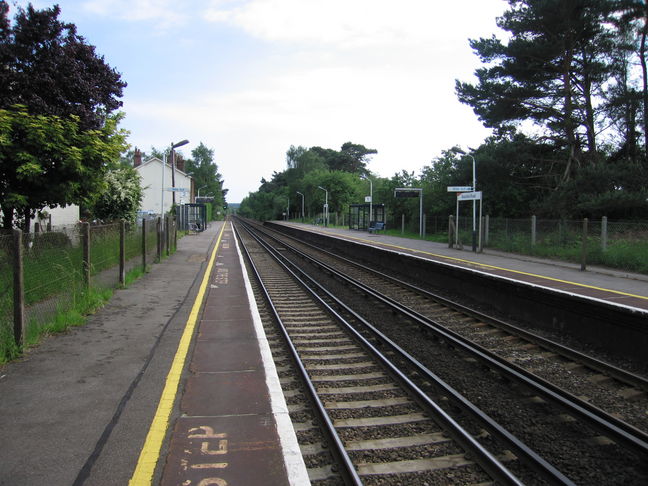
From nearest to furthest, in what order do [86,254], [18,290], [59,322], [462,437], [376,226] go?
1. [462,437]
2. [18,290]
3. [59,322]
4. [86,254]
5. [376,226]

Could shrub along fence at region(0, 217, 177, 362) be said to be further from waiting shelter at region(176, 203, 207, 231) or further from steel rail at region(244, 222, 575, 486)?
waiting shelter at region(176, 203, 207, 231)

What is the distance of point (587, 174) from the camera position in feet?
80.1

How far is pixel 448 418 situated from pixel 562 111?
28.0m

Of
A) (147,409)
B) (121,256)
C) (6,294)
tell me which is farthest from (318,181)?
(147,409)

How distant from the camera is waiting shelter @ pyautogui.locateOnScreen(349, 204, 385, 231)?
45.7 metres

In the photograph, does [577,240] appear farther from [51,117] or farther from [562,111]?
[51,117]

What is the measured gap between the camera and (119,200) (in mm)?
25062

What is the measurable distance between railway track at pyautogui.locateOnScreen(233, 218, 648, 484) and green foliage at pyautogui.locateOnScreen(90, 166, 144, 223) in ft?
66.0

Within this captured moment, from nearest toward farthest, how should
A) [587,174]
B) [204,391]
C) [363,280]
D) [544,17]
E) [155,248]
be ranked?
[204,391] < [363,280] < [155,248] < [587,174] < [544,17]

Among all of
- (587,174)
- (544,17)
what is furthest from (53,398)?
(544,17)

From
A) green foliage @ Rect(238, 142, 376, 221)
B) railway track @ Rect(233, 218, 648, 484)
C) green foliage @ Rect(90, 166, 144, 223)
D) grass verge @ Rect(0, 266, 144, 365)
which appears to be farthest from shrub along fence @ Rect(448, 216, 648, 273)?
green foliage @ Rect(238, 142, 376, 221)

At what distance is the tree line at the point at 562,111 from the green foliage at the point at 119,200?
20.1m

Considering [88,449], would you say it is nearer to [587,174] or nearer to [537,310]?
[537,310]

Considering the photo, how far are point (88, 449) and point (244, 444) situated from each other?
3.80 feet
